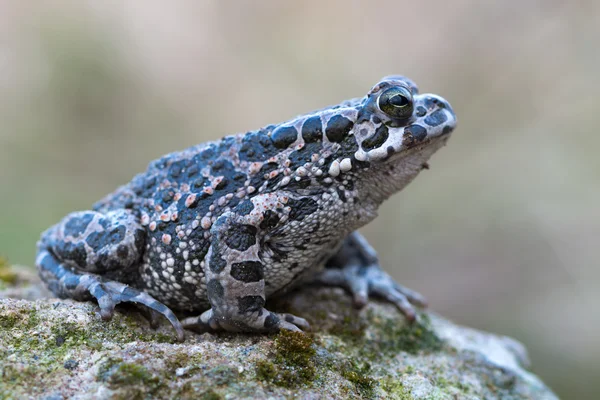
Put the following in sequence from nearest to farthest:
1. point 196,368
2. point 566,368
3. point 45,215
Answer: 1. point 196,368
2. point 566,368
3. point 45,215

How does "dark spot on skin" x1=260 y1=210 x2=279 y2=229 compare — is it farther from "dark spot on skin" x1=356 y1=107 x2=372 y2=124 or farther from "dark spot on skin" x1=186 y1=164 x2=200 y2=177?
"dark spot on skin" x1=356 y1=107 x2=372 y2=124

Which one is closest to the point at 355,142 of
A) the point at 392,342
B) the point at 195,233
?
the point at 195,233

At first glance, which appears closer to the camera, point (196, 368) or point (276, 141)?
point (196, 368)

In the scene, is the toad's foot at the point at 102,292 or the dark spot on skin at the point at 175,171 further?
the dark spot on skin at the point at 175,171

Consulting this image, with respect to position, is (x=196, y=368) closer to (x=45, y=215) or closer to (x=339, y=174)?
(x=339, y=174)

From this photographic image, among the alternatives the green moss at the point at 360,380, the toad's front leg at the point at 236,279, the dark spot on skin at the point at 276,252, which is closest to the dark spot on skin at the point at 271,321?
the toad's front leg at the point at 236,279

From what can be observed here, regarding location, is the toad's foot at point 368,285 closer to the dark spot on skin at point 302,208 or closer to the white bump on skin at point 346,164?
the dark spot on skin at point 302,208

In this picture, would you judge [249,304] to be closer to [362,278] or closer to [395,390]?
[395,390]
